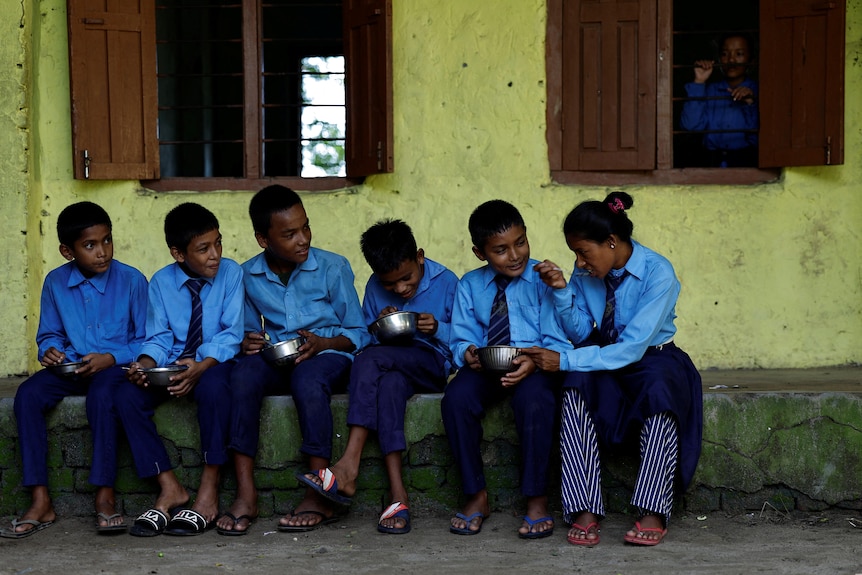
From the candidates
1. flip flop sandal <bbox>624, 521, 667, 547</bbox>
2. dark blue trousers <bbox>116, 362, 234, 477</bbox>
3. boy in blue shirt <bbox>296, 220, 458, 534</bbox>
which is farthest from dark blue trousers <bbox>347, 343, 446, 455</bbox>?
flip flop sandal <bbox>624, 521, 667, 547</bbox>

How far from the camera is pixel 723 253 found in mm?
6016

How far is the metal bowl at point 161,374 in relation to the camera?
14.0 feet

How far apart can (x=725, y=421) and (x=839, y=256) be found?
205cm

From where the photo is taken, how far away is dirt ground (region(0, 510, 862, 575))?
3746 millimetres

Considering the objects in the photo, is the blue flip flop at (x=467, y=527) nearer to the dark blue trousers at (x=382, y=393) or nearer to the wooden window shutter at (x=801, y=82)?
the dark blue trousers at (x=382, y=393)

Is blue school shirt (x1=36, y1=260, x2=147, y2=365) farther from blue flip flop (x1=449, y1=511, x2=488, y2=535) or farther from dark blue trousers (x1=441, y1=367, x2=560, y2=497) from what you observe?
blue flip flop (x1=449, y1=511, x2=488, y2=535)

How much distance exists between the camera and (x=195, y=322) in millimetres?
4516

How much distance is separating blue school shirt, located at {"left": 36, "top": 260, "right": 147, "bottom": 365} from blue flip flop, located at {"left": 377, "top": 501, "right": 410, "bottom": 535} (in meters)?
1.28

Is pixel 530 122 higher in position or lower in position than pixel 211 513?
higher

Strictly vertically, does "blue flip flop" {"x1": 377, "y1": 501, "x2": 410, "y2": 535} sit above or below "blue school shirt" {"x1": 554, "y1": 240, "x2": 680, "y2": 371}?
below

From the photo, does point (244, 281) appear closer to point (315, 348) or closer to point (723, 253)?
point (315, 348)

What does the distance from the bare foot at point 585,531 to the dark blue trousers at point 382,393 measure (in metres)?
0.74

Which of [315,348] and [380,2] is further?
[380,2]

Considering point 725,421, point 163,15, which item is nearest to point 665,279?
point 725,421
